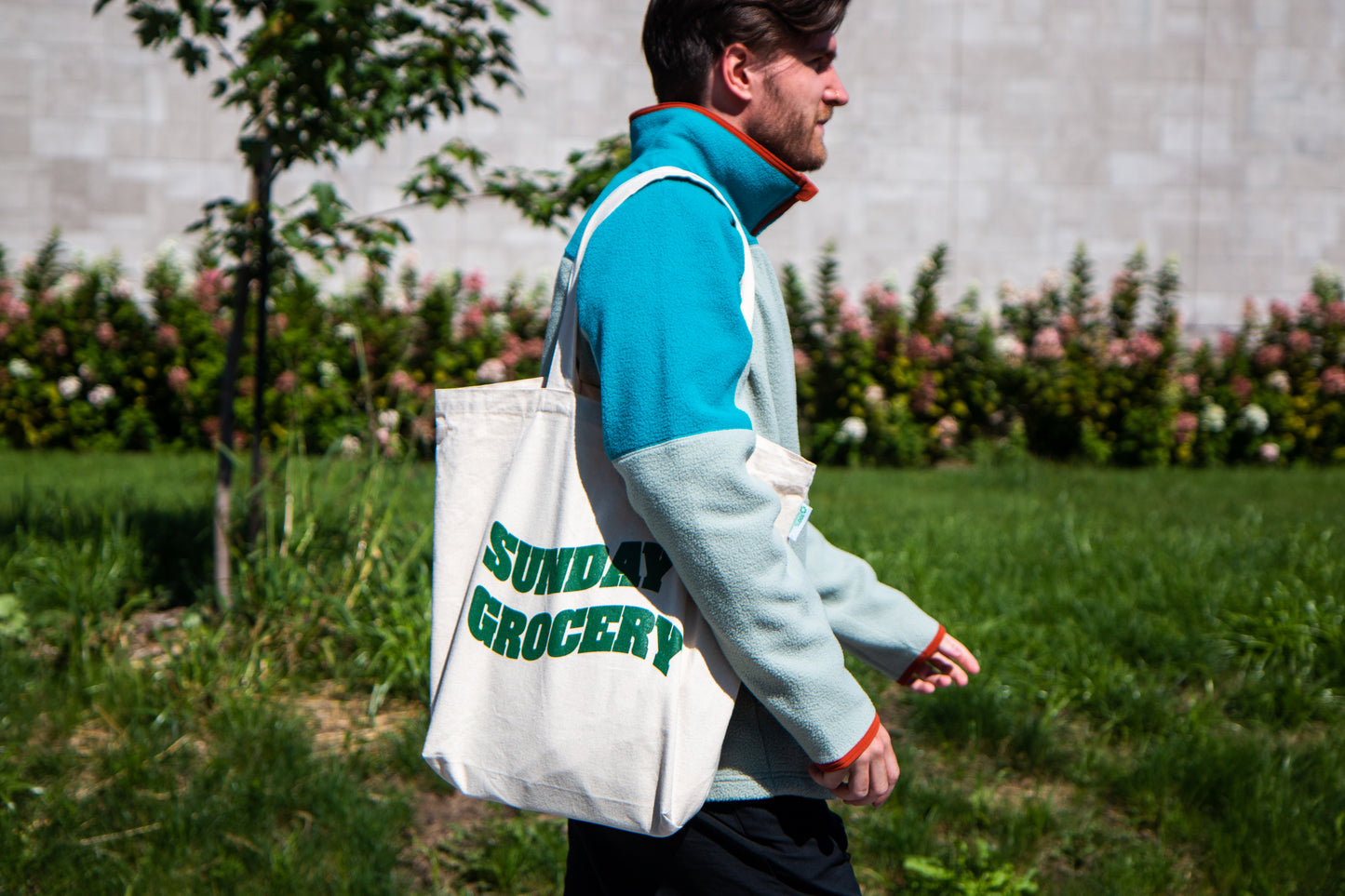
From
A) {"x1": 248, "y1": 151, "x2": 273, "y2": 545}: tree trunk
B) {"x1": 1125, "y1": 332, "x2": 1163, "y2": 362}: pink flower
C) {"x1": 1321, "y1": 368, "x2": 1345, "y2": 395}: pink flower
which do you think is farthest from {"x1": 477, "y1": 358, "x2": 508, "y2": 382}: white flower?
{"x1": 1321, "y1": 368, "x2": 1345, "y2": 395}: pink flower

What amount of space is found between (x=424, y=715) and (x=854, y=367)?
5078 mm

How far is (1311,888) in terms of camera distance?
91.7 inches

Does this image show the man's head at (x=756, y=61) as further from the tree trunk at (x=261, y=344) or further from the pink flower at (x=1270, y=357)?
the pink flower at (x=1270, y=357)

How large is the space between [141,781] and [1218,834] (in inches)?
111

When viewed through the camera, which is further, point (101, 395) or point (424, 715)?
point (101, 395)

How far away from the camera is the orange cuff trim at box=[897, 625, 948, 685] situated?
1554 mm

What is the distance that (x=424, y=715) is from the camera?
10.4 ft

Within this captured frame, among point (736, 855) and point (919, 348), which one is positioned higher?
point (919, 348)

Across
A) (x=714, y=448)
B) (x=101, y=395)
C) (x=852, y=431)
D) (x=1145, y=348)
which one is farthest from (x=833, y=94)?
(x=101, y=395)

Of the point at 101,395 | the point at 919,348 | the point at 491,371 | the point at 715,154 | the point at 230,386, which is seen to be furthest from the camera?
the point at 919,348

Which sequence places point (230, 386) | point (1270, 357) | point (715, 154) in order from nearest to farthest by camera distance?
point (715, 154)
point (230, 386)
point (1270, 357)

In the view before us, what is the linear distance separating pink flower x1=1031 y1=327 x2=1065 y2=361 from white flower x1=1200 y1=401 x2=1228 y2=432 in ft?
3.77

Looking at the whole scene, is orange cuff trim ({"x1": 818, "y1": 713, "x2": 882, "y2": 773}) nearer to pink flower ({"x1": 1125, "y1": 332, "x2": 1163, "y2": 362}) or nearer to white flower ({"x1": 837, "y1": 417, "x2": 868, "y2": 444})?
white flower ({"x1": 837, "y1": 417, "x2": 868, "y2": 444})

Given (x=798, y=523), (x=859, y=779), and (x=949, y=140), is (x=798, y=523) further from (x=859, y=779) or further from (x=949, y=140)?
(x=949, y=140)
